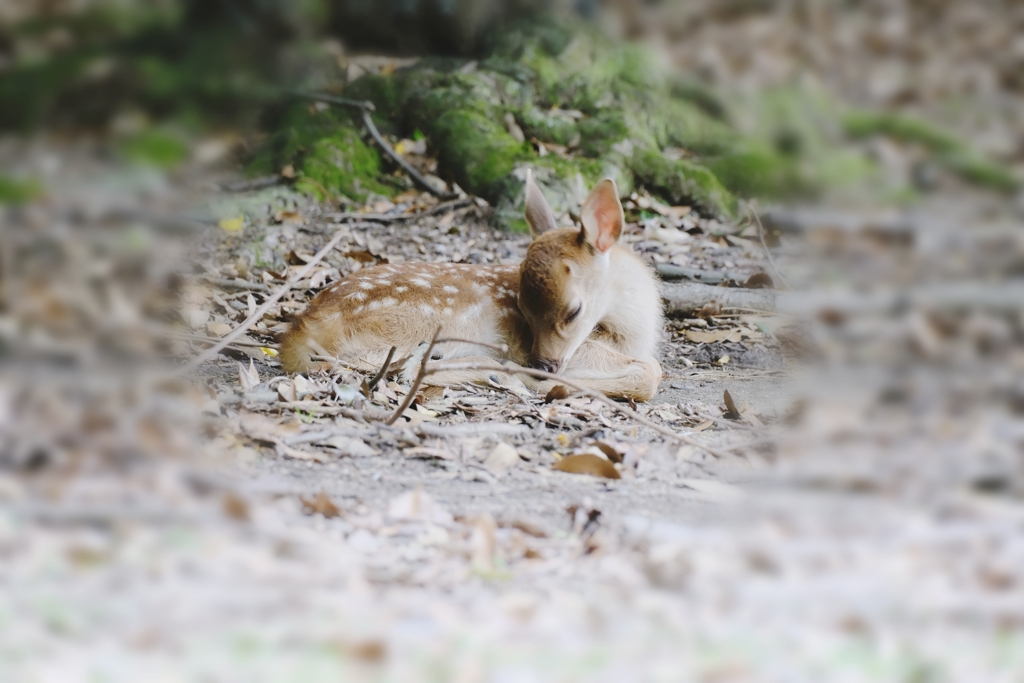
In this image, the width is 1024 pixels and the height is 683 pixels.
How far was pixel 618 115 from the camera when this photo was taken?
31.5ft

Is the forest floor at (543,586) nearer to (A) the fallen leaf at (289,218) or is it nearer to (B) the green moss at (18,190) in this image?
(B) the green moss at (18,190)

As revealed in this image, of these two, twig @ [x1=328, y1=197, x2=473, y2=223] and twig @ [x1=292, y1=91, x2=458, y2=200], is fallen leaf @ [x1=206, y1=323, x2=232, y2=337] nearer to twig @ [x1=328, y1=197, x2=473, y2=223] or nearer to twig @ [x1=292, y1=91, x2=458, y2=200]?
twig @ [x1=328, y1=197, x2=473, y2=223]

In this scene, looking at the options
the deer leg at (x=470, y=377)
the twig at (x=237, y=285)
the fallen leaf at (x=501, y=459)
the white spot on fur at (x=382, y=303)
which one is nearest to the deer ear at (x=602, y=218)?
the deer leg at (x=470, y=377)

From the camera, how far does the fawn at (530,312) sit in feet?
17.5

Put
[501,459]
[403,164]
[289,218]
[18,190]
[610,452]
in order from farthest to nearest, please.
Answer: [403,164], [289,218], [610,452], [501,459], [18,190]

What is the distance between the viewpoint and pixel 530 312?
549cm

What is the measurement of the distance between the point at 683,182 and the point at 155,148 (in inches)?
300

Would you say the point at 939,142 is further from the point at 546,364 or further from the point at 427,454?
the point at 546,364

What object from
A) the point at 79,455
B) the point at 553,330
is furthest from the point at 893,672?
the point at 553,330

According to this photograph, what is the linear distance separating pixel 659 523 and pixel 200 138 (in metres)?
1.65

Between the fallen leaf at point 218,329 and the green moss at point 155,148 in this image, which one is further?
the fallen leaf at point 218,329

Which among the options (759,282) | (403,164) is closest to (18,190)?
(759,282)

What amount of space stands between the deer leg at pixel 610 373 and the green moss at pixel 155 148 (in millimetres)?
3648

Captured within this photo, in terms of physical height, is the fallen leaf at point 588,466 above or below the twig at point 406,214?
above
